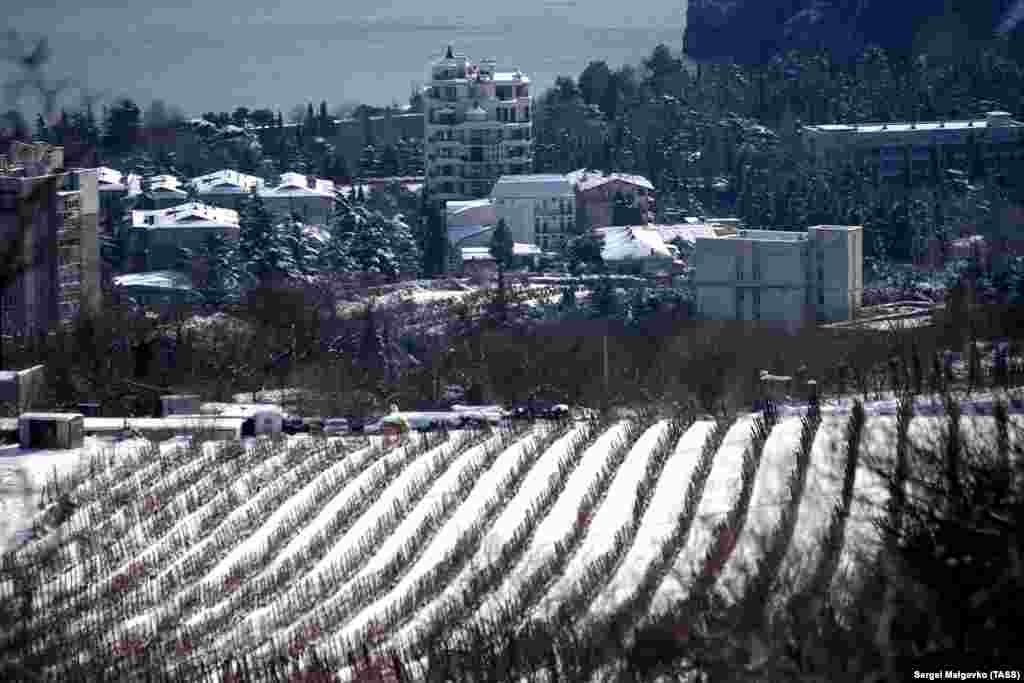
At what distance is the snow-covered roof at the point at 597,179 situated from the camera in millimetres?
21422

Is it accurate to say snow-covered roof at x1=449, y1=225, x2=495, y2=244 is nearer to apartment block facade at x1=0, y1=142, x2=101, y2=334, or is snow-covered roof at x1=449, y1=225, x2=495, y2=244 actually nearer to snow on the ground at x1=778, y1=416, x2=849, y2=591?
apartment block facade at x1=0, y1=142, x2=101, y2=334

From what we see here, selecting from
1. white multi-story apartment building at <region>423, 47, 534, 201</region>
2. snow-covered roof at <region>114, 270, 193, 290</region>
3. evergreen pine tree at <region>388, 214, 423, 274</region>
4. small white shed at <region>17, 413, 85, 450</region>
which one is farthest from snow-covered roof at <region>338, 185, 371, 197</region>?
small white shed at <region>17, 413, 85, 450</region>

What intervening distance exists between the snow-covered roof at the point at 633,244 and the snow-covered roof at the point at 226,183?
4.01m

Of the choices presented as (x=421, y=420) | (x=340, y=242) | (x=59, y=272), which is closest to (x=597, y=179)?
(x=340, y=242)

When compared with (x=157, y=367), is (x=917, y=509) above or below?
above

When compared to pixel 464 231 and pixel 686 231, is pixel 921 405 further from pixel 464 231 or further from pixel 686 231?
pixel 464 231

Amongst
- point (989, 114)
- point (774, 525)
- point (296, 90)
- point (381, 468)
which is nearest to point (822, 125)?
point (989, 114)

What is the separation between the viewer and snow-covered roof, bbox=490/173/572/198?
2100cm

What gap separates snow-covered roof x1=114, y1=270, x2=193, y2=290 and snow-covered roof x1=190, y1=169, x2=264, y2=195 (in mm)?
3434

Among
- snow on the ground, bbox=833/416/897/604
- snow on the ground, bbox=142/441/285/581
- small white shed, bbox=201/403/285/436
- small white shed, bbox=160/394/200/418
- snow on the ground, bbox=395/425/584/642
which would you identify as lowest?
small white shed, bbox=160/394/200/418

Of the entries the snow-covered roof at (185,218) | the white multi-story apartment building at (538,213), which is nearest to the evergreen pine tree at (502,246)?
the white multi-story apartment building at (538,213)

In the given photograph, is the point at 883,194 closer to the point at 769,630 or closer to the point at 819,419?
the point at 819,419

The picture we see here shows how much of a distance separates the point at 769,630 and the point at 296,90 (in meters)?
33.0

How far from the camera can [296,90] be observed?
1410 inches
